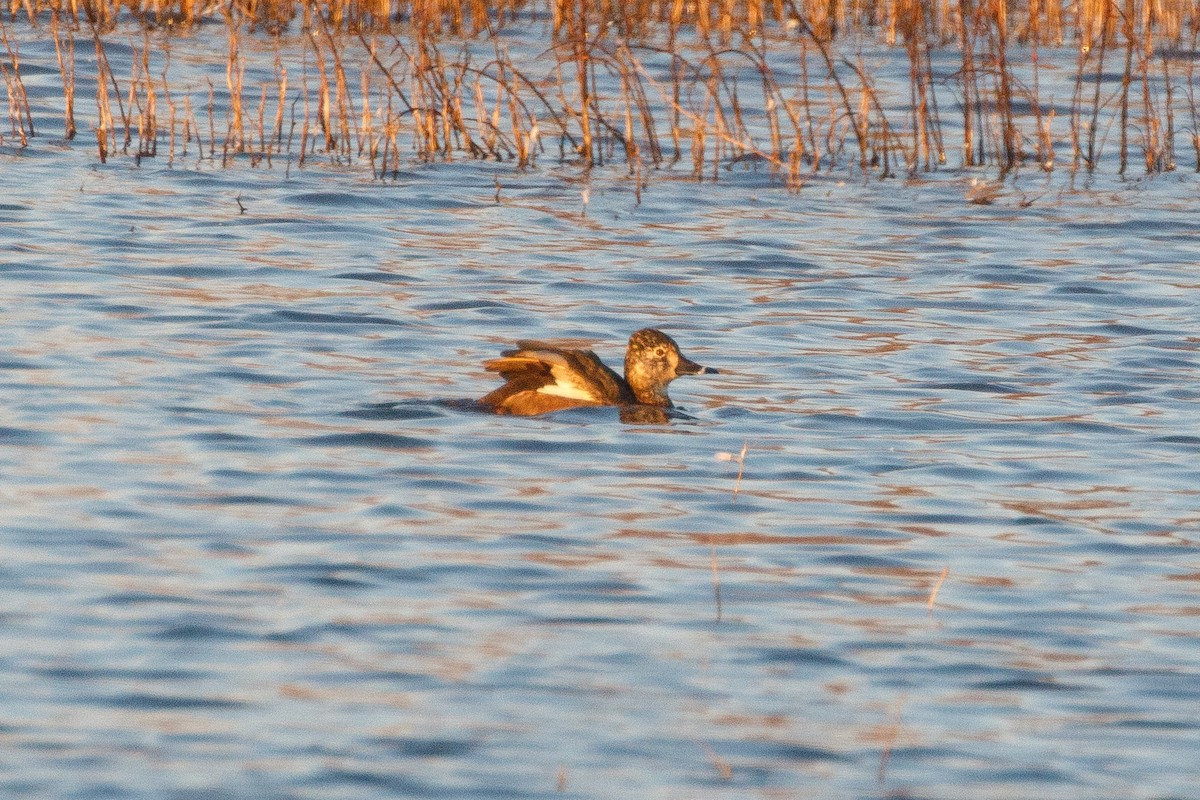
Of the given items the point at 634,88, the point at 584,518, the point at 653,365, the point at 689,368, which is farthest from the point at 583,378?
the point at 634,88

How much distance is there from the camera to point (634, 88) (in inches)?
675

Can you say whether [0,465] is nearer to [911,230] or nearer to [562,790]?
[562,790]

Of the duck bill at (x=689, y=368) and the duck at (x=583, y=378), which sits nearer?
the duck at (x=583, y=378)

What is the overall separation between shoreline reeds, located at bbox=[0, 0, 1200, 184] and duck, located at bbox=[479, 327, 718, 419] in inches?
134

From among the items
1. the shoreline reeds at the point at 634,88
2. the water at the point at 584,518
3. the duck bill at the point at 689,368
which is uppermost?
the shoreline reeds at the point at 634,88

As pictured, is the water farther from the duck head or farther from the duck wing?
the duck head

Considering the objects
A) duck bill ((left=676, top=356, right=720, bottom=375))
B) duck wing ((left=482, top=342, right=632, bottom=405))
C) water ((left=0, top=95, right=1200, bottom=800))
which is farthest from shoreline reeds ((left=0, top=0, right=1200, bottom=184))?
duck wing ((left=482, top=342, right=632, bottom=405))

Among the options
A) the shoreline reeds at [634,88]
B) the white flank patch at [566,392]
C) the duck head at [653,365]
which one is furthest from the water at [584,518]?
the shoreline reeds at [634,88]

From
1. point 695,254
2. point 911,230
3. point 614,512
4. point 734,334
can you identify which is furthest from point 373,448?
point 911,230

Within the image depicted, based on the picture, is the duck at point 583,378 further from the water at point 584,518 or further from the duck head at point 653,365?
the water at point 584,518

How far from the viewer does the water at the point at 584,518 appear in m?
4.85

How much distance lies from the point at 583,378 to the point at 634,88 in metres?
9.10

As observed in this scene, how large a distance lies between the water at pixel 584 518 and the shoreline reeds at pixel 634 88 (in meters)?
1.57

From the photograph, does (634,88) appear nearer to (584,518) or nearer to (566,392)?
(566,392)
